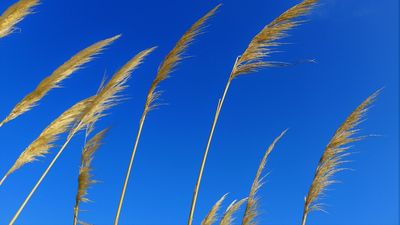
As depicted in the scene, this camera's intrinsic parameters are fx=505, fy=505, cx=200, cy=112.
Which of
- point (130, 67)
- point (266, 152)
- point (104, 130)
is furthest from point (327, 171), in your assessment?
point (104, 130)

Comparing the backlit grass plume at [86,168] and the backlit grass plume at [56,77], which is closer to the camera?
the backlit grass plume at [56,77]

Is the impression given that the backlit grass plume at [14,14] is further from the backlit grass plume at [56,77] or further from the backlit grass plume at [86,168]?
the backlit grass plume at [86,168]

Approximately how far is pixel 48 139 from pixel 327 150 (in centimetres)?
231

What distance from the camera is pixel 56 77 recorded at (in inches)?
153

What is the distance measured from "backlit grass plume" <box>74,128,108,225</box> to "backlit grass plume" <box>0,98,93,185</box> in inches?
41.5

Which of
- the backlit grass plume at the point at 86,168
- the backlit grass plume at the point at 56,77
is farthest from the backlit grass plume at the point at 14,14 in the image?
the backlit grass plume at the point at 86,168

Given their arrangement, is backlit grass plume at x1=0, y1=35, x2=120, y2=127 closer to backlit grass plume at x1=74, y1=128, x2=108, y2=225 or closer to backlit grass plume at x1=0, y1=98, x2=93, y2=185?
backlit grass plume at x1=0, y1=98, x2=93, y2=185

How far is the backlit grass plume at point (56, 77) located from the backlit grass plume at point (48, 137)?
0.29m

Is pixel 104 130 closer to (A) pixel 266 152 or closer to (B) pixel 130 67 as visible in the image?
(B) pixel 130 67

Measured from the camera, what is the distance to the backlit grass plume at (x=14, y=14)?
135 inches

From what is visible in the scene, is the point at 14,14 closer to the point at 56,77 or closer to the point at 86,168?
the point at 56,77

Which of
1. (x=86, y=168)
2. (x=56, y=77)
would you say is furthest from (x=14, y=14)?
(x=86, y=168)

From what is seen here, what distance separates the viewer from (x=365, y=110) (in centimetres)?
422

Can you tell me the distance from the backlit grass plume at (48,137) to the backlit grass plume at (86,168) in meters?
1.05
